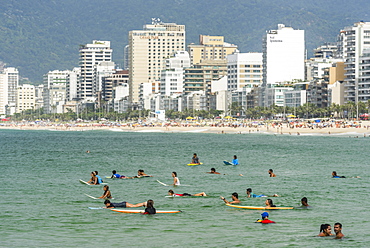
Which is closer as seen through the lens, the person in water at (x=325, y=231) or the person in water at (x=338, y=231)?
the person in water at (x=338, y=231)

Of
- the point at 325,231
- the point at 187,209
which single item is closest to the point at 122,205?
the point at 187,209

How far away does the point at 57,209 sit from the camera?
144ft

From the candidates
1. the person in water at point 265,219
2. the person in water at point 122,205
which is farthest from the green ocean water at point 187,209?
the person in water at point 122,205

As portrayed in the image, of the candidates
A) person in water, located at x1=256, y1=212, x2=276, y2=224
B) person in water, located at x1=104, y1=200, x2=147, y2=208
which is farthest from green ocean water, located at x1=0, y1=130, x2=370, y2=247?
person in water, located at x1=104, y1=200, x2=147, y2=208

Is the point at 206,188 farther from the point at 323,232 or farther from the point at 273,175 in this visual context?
the point at 323,232

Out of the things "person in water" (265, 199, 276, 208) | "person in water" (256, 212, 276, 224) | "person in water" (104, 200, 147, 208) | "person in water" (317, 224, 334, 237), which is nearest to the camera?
"person in water" (317, 224, 334, 237)

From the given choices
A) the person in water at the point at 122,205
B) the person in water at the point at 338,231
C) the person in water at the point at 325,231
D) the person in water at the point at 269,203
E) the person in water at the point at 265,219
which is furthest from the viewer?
the person in water at the point at 122,205

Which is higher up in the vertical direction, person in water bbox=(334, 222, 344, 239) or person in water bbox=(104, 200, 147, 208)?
person in water bbox=(104, 200, 147, 208)

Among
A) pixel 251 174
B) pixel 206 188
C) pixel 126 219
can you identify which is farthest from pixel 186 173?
pixel 126 219

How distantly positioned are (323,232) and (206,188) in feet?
66.1

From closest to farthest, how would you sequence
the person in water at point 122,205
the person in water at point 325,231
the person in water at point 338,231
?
the person in water at point 338,231, the person in water at point 325,231, the person in water at point 122,205

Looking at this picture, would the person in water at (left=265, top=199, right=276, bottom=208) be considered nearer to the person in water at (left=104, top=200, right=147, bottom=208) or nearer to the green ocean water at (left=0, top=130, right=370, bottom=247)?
the green ocean water at (left=0, top=130, right=370, bottom=247)

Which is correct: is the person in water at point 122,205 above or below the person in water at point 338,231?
above

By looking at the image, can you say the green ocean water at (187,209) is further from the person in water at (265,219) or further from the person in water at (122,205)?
the person in water at (122,205)
